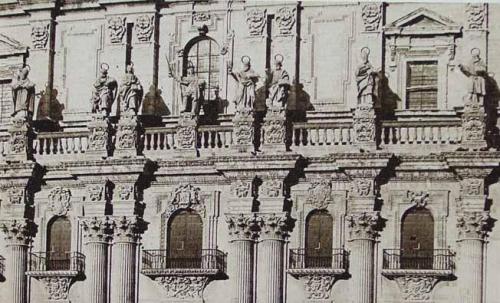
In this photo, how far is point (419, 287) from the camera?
43.8 meters

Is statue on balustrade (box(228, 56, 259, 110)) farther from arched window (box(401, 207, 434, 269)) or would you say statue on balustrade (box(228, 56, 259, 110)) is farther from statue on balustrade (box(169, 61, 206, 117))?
arched window (box(401, 207, 434, 269))

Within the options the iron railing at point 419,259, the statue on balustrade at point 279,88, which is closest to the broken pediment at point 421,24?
the statue on balustrade at point 279,88

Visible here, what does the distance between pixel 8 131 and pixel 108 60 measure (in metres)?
3.53

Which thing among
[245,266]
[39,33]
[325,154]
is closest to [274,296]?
[245,266]

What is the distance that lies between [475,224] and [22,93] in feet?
44.9

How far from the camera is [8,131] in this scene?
157 ft

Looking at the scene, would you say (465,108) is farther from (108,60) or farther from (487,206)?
(108,60)

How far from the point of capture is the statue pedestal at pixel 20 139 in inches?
1875

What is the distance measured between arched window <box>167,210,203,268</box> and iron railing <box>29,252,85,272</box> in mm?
2650

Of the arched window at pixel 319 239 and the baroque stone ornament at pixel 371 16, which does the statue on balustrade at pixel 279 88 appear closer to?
the baroque stone ornament at pixel 371 16

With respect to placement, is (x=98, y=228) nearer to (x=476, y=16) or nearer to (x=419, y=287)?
(x=419, y=287)

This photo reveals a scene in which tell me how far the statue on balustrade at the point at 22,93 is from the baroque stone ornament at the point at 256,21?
6480 mm

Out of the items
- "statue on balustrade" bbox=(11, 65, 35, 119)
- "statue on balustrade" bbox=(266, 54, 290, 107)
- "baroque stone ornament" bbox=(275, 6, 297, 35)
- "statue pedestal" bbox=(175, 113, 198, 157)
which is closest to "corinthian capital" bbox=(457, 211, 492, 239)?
"statue on balustrade" bbox=(266, 54, 290, 107)

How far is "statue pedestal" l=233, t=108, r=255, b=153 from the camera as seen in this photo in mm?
45344
